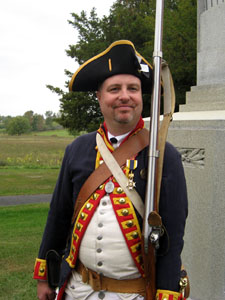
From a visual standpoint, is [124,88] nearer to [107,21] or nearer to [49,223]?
[49,223]

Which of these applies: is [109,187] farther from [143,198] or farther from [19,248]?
[19,248]

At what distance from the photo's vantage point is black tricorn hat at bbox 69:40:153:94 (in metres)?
2.13

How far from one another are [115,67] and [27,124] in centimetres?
7111

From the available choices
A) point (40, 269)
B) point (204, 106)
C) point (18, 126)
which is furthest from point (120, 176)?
point (18, 126)

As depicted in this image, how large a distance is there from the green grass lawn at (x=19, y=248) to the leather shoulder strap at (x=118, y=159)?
2.87 meters

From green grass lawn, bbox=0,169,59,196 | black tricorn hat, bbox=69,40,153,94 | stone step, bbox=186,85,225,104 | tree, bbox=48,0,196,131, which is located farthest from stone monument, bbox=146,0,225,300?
green grass lawn, bbox=0,169,59,196

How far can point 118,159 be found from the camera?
2168 mm

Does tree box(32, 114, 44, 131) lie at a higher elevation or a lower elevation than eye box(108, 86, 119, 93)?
higher

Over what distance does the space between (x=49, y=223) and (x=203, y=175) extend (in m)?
1.66

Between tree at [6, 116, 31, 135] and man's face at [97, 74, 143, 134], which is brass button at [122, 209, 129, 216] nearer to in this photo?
man's face at [97, 74, 143, 134]

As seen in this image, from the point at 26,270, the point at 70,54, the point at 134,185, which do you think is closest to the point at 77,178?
the point at 134,185

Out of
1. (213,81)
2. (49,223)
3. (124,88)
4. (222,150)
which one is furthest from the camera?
(213,81)

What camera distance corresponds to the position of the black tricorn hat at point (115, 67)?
7.00 ft

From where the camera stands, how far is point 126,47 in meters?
2.17
